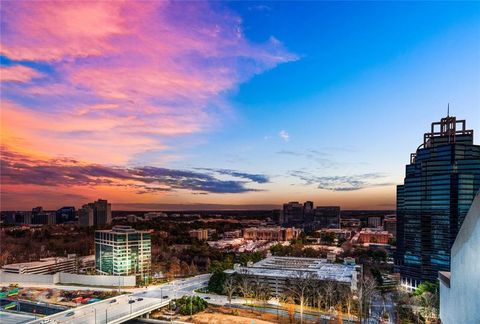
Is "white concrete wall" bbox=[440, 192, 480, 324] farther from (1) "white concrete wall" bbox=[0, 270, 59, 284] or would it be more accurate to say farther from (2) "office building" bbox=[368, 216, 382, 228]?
(2) "office building" bbox=[368, 216, 382, 228]

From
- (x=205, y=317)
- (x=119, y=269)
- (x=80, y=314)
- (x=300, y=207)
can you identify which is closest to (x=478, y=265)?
(x=205, y=317)

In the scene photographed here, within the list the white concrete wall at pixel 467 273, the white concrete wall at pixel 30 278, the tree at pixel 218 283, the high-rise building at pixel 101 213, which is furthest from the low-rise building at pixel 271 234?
the white concrete wall at pixel 467 273

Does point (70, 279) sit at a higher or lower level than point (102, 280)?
lower

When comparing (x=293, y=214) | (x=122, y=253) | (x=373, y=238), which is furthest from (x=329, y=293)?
(x=293, y=214)

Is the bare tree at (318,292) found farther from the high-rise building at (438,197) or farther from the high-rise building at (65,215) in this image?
the high-rise building at (65,215)

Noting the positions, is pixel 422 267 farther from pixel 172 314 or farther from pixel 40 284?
pixel 40 284

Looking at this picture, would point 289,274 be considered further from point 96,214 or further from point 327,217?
point 327,217

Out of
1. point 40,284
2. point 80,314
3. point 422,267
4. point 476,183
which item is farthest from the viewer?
point 40,284
